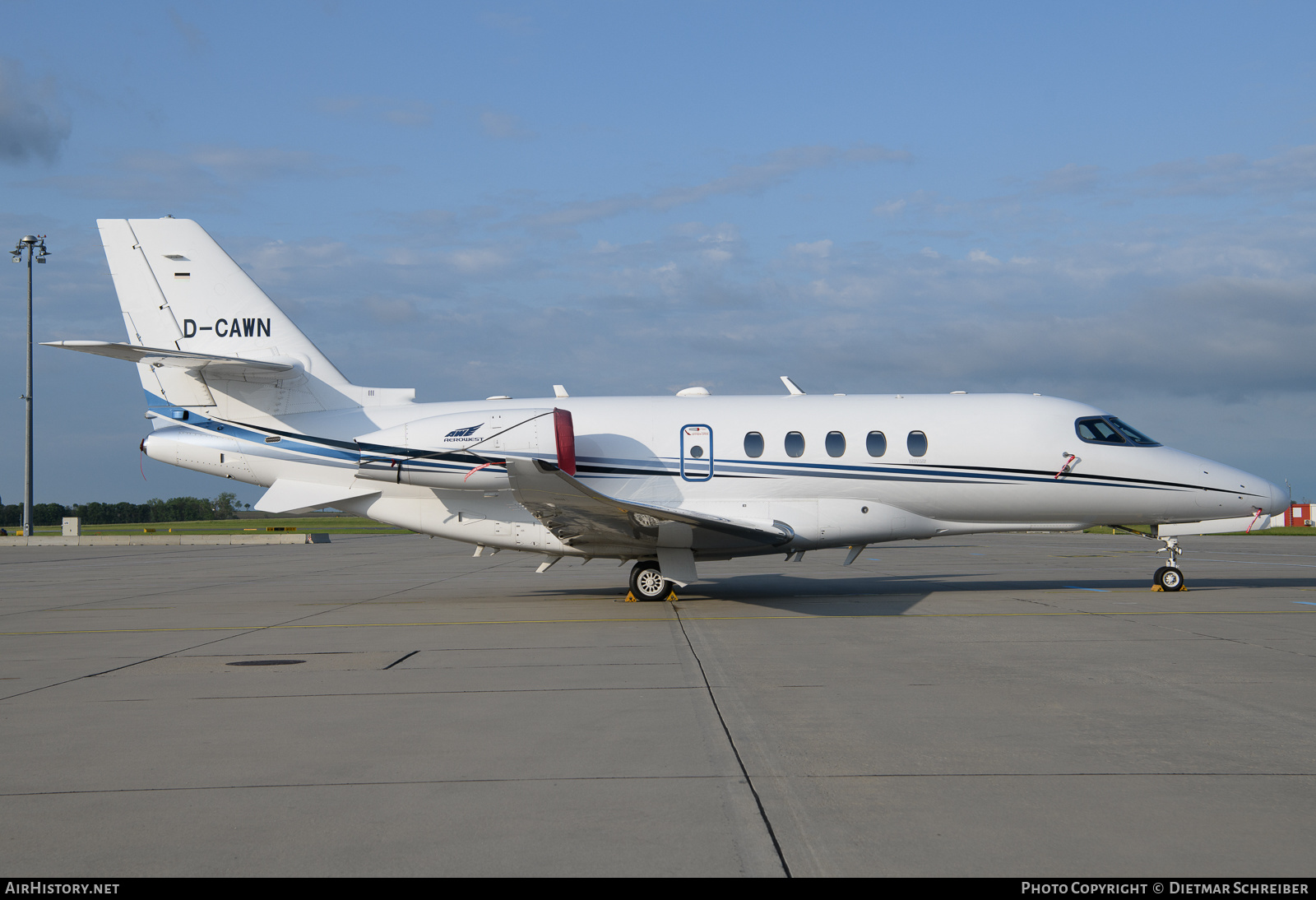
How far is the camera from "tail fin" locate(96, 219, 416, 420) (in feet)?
53.5

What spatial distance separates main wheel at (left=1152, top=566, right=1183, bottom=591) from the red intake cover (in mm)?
10099

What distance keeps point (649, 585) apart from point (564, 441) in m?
2.74

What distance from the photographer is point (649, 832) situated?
174 inches

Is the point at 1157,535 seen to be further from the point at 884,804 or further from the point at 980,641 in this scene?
the point at 884,804

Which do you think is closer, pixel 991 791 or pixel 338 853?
pixel 338 853

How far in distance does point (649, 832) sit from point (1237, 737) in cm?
417

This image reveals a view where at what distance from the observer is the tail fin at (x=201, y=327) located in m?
16.3

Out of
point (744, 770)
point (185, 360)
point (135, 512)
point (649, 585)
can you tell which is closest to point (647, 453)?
point (649, 585)

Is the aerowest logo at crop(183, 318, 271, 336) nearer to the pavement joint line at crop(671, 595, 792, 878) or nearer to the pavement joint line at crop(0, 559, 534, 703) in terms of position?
the pavement joint line at crop(0, 559, 534, 703)

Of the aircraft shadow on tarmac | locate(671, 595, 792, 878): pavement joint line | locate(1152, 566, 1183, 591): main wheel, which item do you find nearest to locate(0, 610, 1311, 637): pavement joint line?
the aircraft shadow on tarmac

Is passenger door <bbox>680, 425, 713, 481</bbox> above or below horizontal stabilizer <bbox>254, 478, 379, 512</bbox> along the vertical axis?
above

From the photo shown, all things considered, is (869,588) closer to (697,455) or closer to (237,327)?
(697,455)

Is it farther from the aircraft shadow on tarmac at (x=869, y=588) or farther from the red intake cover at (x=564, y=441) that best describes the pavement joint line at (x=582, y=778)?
the red intake cover at (x=564, y=441)
